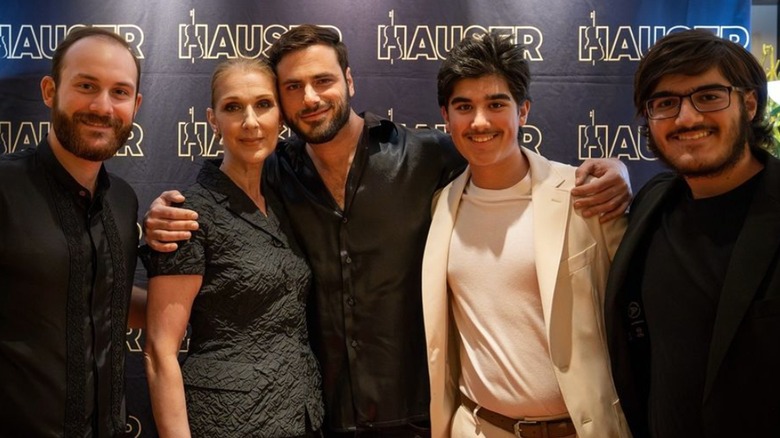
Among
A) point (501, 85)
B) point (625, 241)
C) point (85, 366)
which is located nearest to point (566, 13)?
point (501, 85)

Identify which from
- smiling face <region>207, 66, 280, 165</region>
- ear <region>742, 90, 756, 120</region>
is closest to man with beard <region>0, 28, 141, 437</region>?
smiling face <region>207, 66, 280, 165</region>

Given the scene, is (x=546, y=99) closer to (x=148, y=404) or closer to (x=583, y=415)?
(x=583, y=415)

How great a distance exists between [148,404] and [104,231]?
176 centimetres

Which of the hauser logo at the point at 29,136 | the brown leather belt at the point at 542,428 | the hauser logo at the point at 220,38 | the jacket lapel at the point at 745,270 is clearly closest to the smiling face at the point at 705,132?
the jacket lapel at the point at 745,270

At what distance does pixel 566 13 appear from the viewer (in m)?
3.66

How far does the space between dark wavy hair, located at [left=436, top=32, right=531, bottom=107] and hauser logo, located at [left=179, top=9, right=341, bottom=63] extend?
4.37 ft

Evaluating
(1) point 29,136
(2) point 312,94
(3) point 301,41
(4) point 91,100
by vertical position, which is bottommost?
(4) point 91,100

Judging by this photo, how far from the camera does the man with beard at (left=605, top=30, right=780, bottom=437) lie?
175 cm

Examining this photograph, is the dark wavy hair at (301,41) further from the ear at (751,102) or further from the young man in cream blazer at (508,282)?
the ear at (751,102)

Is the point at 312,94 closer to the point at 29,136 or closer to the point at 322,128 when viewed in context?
the point at 322,128

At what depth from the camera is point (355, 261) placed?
2.57 meters

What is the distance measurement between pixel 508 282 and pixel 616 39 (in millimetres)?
1929

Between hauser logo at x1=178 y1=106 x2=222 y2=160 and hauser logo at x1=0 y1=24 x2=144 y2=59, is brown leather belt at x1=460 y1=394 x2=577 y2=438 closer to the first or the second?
hauser logo at x1=178 y1=106 x2=222 y2=160

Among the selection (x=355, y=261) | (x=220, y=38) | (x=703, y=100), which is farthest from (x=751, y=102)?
(x=220, y=38)
